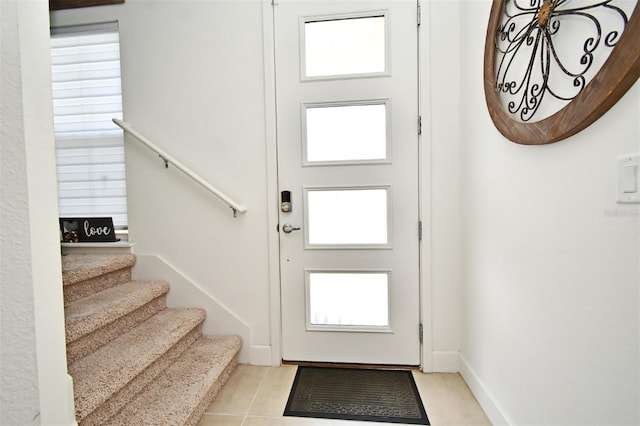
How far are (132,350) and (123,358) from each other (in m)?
0.07

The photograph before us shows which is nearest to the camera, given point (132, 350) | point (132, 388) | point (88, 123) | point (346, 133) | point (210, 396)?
point (132, 388)

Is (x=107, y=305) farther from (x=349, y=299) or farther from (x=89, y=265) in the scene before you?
(x=349, y=299)

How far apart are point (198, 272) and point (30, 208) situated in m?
1.29

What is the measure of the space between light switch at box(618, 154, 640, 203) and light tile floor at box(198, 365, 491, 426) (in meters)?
1.24

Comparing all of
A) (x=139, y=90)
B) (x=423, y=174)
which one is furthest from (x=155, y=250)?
(x=423, y=174)

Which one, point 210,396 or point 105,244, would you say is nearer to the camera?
point 210,396

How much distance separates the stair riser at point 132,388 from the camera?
1.12 meters

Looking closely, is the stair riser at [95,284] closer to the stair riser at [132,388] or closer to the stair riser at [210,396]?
the stair riser at [132,388]

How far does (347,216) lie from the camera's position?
1.87 m

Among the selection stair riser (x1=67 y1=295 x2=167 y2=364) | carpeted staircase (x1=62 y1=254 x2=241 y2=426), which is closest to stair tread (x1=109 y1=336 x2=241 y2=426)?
carpeted staircase (x1=62 y1=254 x2=241 y2=426)

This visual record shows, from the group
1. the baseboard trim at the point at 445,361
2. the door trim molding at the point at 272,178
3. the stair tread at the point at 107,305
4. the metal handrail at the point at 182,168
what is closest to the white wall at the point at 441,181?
the baseboard trim at the point at 445,361

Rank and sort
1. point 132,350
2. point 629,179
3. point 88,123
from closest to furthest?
point 629,179
point 132,350
point 88,123

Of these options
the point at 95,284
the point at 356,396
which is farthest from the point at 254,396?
the point at 95,284

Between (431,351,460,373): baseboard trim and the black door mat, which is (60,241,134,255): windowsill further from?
(431,351,460,373): baseboard trim
